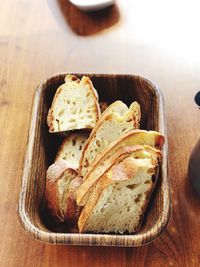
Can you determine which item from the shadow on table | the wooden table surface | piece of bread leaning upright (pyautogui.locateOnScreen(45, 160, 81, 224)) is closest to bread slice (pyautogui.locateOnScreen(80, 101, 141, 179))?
piece of bread leaning upright (pyautogui.locateOnScreen(45, 160, 81, 224))

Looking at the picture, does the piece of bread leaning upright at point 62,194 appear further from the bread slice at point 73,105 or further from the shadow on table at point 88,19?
the shadow on table at point 88,19

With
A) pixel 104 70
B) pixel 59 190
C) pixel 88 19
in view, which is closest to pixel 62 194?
pixel 59 190

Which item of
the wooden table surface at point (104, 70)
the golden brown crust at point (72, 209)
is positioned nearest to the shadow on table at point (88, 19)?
the wooden table surface at point (104, 70)

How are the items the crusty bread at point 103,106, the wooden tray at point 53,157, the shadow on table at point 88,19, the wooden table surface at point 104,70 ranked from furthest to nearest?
1. the shadow on table at point 88,19
2. the crusty bread at point 103,106
3. the wooden table surface at point 104,70
4. the wooden tray at point 53,157

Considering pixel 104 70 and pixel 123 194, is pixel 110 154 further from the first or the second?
pixel 104 70

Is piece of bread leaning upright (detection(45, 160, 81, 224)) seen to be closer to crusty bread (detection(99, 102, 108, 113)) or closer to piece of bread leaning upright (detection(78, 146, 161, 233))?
piece of bread leaning upright (detection(78, 146, 161, 233))

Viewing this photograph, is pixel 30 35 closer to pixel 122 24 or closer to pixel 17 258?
pixel 122 24

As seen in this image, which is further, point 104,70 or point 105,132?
point 104,70
